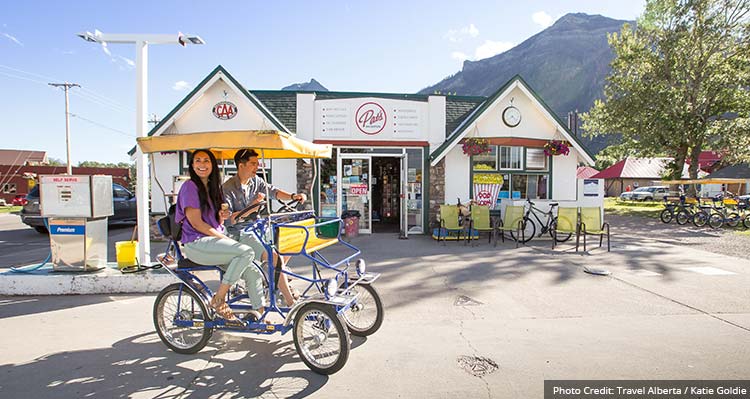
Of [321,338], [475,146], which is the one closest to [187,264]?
[321,338]

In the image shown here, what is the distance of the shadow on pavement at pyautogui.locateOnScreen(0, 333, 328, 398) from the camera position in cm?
320

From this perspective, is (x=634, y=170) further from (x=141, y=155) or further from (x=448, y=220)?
(x=141, y=155)

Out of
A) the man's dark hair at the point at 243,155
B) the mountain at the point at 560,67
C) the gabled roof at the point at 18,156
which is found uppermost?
the mountain at the point at 560,67

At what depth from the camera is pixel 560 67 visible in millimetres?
140750

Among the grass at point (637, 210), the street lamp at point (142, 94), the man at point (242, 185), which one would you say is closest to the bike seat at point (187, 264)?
the man at point (242, 185)

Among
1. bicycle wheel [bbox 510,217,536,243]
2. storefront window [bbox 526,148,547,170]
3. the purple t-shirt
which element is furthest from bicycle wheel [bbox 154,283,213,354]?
storefront window [bbox 526,148,547,170]

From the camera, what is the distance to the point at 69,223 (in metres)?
6.14

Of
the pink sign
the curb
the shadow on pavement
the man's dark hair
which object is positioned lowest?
the shadow on pavement

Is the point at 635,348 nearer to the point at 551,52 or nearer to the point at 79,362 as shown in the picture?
the point at 79,362

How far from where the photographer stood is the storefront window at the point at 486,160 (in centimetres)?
1221

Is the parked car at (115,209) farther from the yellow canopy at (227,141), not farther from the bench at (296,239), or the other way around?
the bench at (296,239)

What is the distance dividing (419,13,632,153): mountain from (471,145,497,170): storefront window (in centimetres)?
10852

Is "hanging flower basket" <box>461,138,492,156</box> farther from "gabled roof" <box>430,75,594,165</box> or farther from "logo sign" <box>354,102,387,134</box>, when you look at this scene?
"logo sign" <box>354,102,387,134</box>

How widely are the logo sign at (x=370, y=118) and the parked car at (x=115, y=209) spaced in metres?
8.70
